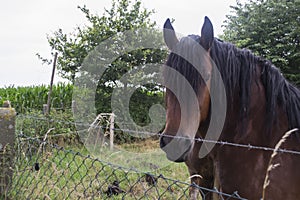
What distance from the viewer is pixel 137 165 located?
4.32 metres

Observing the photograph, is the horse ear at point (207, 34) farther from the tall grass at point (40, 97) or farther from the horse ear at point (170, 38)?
the tall grass at point (40, 97)

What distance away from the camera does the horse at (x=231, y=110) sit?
1.30 metres

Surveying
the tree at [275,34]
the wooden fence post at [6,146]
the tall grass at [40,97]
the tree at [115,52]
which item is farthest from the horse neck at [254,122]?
the tree at [275,34]

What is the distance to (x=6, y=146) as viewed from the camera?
1895 mm

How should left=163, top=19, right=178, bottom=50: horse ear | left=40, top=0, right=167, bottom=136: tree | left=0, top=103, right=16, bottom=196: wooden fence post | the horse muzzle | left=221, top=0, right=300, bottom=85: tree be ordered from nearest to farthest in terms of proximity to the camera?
the horse muzzle → left=163, top=19, right=178, bottom=50: horse ear → left=0, top=103, right=16, bottom=196: wooden fence post → left=40, top=0, right=167, bottom=136: tree → left=221, top=0, right=300, bottom=85: tree

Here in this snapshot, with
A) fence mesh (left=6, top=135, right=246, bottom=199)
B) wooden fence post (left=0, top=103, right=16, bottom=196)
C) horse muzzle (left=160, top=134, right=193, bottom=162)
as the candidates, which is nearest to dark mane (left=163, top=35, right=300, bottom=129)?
horse muzzle (left=160, top=134, right=193, bottom=162)

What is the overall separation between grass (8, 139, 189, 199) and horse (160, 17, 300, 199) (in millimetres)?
262

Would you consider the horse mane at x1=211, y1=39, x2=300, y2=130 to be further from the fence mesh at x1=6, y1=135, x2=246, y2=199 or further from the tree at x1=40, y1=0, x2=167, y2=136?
the tree at x1=40, y1=0, x2=167, y2=136

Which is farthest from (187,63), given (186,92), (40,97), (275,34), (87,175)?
(275,34)

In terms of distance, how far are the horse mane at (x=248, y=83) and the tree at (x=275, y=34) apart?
669cm

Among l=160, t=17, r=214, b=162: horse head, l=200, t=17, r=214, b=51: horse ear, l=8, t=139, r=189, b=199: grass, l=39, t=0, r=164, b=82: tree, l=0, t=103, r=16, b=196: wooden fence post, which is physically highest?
l=39, t=0, r=164, b=82: tree

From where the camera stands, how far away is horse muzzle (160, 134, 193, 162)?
1240 mm

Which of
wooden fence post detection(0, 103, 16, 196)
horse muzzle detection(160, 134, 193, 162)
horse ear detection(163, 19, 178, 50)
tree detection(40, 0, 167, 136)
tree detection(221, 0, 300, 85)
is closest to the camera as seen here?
horse muzzle detection(160, 134, 193, 162)

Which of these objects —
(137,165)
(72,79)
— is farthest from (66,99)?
(137,165)
